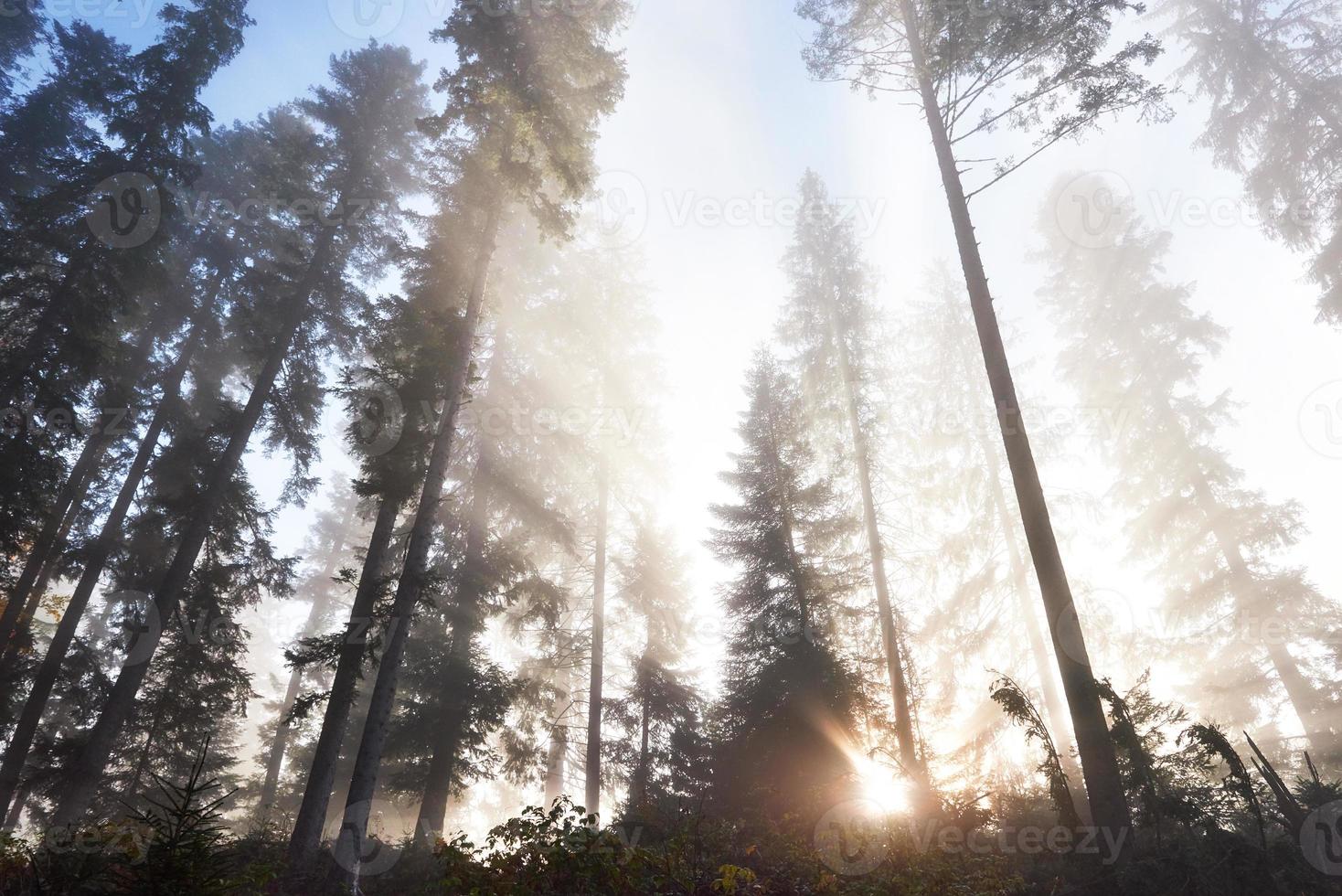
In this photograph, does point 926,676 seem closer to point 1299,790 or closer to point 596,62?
point 1299,790

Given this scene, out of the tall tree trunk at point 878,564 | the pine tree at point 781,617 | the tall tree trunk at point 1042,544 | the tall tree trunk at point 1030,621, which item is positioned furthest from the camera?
the tall tree trunk at point 1030,621

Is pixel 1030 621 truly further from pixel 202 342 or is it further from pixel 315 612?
pixel 315 612

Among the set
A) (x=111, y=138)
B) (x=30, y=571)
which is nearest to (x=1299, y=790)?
(x=30, y=571)

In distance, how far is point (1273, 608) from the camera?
16.7 metres

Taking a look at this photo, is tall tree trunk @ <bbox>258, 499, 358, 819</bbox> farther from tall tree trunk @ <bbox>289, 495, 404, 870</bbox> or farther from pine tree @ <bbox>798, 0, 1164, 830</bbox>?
pine tree @ <bbox>798, 0, 1164, 830</bbox>

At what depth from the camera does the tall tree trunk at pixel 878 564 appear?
13383mm

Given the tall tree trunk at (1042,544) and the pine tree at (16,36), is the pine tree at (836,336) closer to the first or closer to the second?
the tall tree trunk at (1042,544)

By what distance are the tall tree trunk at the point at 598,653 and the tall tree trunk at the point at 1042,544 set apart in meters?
11.7

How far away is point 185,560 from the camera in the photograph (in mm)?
13422

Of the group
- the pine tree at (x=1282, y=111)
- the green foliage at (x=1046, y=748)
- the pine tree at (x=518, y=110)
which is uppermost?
the pine tree at (x=1282, y=111)

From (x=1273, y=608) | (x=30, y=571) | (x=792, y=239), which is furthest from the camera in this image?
(x=792, y=239)

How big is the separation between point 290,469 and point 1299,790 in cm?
2034

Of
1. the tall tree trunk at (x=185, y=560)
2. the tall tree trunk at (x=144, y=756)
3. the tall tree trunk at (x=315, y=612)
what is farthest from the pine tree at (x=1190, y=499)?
the tall tree trunk at (x=315, y=612)

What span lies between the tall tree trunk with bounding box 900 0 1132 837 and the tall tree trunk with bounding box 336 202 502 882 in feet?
29.8
